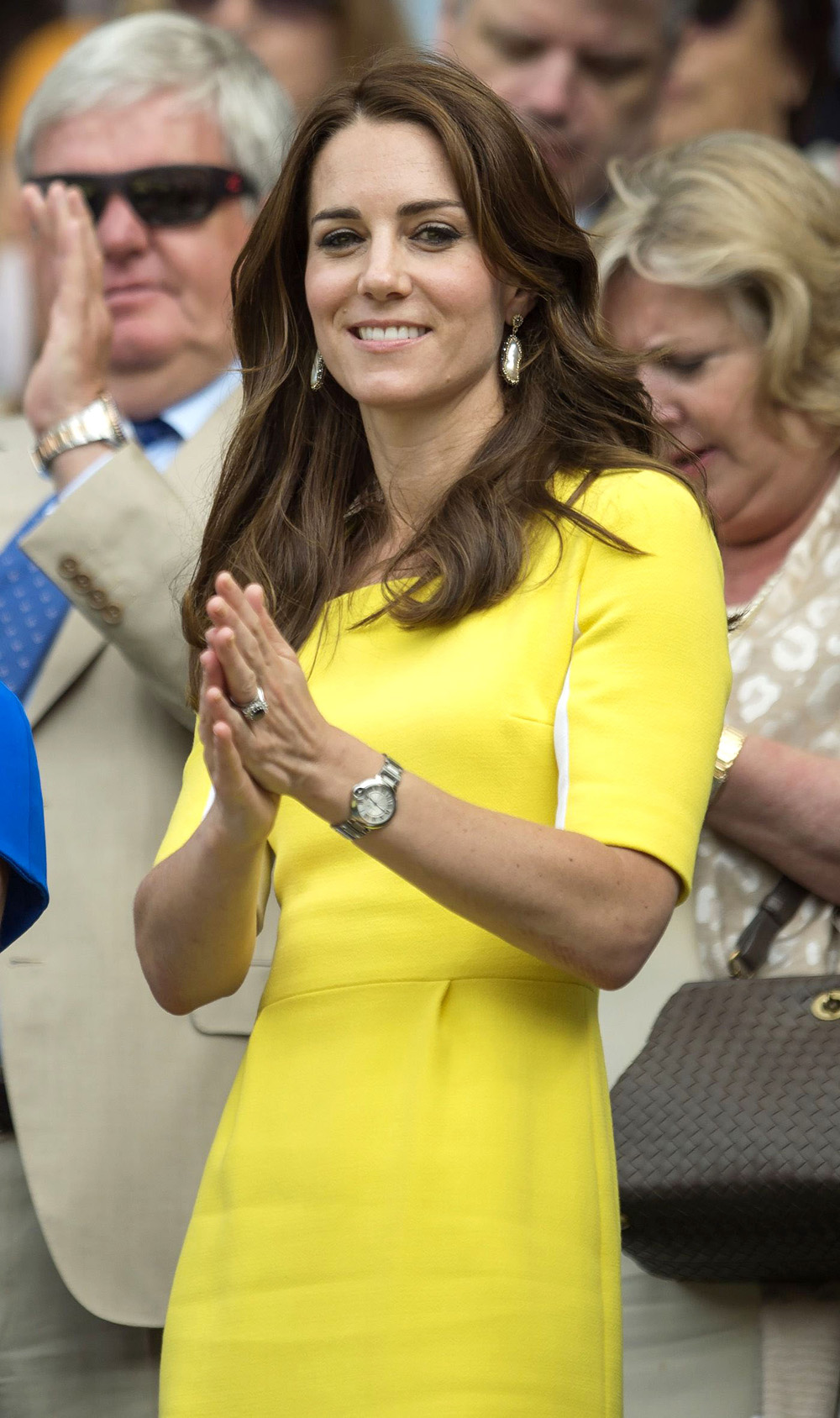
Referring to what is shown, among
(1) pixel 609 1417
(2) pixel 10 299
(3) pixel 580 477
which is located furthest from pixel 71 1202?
(2) pixel 10 299

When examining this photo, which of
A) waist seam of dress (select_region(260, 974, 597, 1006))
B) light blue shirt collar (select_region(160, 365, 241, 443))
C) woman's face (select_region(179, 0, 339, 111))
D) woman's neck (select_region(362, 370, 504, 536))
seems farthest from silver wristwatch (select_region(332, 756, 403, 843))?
woman's face (select_region(179, 0, 339, 111))

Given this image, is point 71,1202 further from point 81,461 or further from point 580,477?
point 580,477

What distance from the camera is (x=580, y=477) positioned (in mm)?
2115

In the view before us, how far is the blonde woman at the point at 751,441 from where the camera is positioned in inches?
102

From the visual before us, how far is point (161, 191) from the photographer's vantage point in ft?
11.1

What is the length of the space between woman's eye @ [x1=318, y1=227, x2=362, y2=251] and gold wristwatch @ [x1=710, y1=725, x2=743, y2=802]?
31.5 inches

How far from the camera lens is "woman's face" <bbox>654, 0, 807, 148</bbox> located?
354 cm

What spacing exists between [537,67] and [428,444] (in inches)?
65.1

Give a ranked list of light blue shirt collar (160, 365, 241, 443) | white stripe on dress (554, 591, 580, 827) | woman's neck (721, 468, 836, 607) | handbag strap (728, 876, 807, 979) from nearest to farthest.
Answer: white stripe on dress (554, 591, 580, 827)
handbag strap (728, 876, 807, 979)
woman's neck (721, 468, 836, 607)
light blue shirt collar (160, 365, 241, 443)

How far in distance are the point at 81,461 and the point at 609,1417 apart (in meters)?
1.53

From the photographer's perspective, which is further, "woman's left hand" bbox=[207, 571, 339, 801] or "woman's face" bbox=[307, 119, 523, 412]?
"woman's face" bbox=[307, 119, 523, 412]

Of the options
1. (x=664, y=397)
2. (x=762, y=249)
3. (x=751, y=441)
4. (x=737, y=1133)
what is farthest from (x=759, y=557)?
(x=737, y=1133)

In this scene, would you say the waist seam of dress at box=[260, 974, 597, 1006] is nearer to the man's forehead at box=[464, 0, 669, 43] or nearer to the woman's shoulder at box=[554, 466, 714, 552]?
the woman's shoulder at box=[554, 466, 714, 552]

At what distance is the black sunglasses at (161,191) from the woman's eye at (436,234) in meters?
1.28
